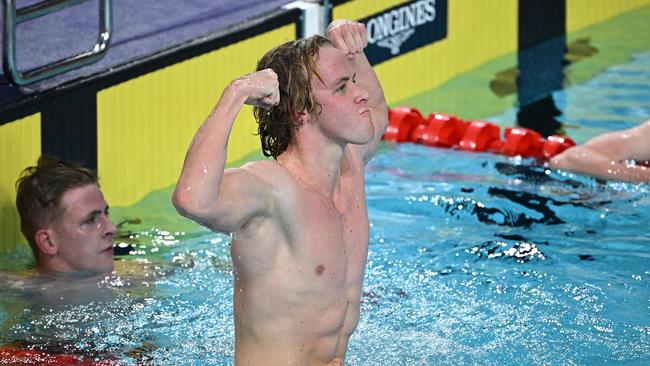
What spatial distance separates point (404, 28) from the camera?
7758mm

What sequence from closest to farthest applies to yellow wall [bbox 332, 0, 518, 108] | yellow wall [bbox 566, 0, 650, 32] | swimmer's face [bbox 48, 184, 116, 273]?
swimmer's face [bbox 48, 184, 116, 273] < yellow wall [bbox 332, 0, 518, 108] < yellow wall [bbox 566, 0, 650, 32]

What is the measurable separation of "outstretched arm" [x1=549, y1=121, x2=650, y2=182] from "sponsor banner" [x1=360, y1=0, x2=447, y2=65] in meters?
1.91

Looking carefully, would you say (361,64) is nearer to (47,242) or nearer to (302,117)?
(302,117)

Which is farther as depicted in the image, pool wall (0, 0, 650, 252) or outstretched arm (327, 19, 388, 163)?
pool wall (0, 0, 650, 252)

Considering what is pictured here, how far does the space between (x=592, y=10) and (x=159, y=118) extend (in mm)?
4803

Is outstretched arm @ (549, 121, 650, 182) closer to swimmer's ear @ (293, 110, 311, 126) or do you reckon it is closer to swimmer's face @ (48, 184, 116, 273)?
swimmer's face @ (48, 184, 116, 273)

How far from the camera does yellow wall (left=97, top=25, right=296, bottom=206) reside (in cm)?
579

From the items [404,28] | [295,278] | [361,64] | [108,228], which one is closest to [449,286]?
[108,228]

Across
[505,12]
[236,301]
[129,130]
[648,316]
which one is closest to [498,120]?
[505,12]

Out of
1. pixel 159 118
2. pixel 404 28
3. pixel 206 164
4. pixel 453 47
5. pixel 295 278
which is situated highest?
pixel 206 164

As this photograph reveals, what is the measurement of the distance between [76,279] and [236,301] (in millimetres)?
1755

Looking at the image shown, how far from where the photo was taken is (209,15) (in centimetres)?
669

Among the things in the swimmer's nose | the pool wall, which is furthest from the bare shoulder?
the pool wall

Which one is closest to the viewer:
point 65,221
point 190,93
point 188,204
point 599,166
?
point 188,204
